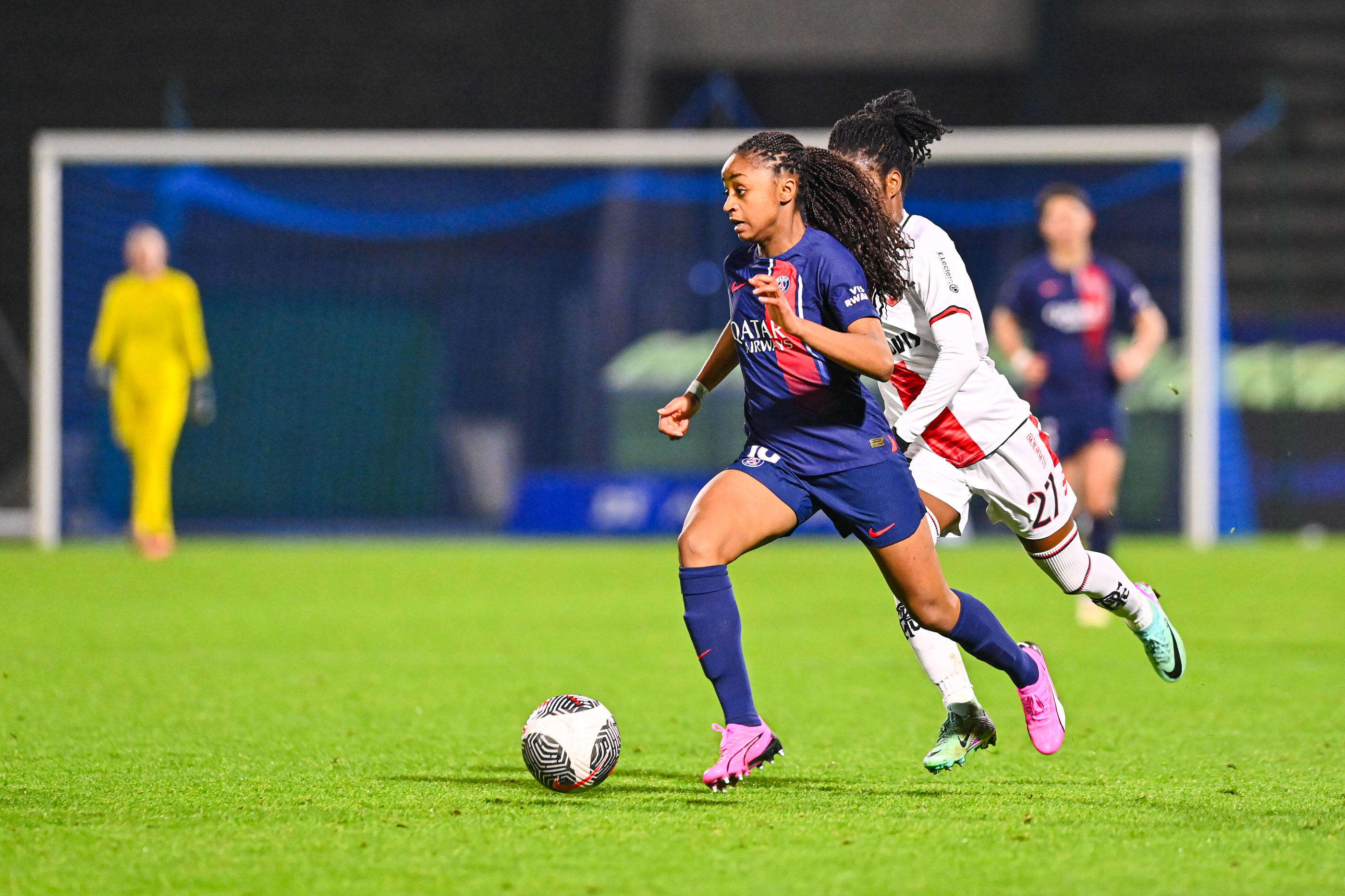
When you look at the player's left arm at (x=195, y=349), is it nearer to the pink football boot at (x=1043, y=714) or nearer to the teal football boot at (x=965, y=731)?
the teal football boot at (x=965, y=731)

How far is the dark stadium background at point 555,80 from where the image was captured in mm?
16500

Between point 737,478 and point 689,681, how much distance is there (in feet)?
7.44

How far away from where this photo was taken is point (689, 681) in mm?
6320

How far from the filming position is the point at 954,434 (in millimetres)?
4680

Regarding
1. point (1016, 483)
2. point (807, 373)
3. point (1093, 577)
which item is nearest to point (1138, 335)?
point (1093, 577)

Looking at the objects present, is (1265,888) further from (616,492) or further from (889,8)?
(889,8)

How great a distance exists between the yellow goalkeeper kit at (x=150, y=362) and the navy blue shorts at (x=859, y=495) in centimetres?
879

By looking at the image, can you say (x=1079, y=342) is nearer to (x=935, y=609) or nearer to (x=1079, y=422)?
(x=1079, y=422)

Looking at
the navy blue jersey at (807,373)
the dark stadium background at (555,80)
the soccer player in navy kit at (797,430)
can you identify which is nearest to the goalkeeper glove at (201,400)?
the dark stadium background at (555,80)

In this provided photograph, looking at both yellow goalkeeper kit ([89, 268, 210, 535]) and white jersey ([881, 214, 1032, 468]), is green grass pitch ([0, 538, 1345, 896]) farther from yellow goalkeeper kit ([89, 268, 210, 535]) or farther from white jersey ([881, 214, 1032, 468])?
yellow goalkeeper kit ([89, 268, 210, 535])

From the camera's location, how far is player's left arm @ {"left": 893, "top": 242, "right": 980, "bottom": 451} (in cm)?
434

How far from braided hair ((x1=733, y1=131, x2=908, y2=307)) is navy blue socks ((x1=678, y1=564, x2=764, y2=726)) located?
83 centimetres

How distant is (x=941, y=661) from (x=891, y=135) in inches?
56.5

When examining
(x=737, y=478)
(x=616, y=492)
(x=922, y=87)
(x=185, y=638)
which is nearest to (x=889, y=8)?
(x=922, y=87)
